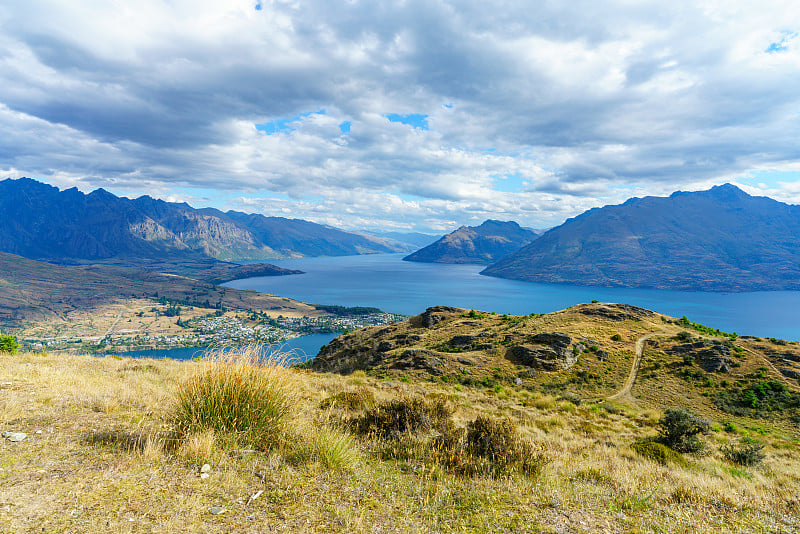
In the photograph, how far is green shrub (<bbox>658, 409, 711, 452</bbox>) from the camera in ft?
36.0

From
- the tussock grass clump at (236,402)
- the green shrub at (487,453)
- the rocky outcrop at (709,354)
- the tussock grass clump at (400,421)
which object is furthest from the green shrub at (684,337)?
the tussock grass clump at (236,402)

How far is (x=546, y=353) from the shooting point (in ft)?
83.2

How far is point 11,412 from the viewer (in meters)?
5.98

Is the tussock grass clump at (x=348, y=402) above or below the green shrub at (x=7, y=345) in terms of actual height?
above

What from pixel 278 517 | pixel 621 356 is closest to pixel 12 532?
pixel 278 517

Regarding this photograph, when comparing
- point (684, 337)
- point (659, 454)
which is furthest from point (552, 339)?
point (659, 454)

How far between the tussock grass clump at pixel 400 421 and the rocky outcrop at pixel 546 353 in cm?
1883

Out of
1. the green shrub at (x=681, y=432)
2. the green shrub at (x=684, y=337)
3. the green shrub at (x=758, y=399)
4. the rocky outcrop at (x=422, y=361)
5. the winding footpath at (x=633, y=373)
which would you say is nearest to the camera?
the green shrub at (x=681, y=432)

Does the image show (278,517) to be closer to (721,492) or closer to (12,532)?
(12,532)

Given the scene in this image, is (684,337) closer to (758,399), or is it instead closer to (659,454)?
(758,399)

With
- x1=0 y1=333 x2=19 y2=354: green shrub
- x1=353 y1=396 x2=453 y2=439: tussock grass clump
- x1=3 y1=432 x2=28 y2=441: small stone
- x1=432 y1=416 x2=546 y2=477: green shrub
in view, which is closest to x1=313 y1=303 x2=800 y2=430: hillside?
x1=353 y1=396 x2=453 y2=439: tussock grass clump

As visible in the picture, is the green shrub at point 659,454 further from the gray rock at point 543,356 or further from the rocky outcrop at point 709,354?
the rocky outcrop at point 709,354

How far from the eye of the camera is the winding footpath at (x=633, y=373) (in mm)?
21022

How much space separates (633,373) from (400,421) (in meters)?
23.5
